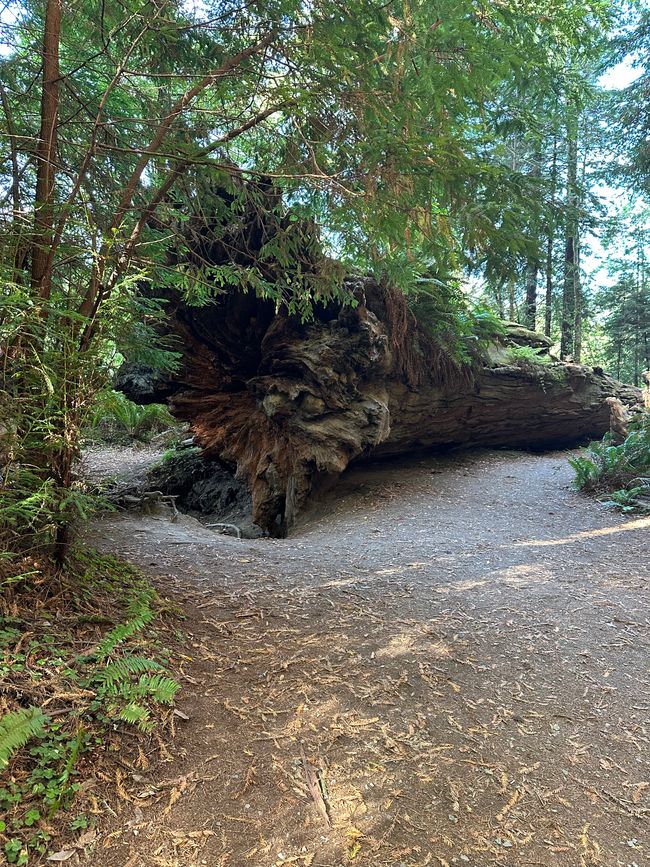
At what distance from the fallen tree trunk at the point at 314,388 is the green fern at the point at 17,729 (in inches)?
254

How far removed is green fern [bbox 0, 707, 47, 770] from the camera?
1.67m

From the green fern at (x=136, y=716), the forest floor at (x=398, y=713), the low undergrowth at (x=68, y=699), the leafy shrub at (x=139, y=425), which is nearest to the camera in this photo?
the low undergrowth at (x=68, y=699)

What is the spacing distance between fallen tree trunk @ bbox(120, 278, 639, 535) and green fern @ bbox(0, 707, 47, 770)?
21.2 feet

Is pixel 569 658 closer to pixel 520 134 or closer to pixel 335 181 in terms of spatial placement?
pixel 335 181

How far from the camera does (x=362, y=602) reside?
3.99 meters

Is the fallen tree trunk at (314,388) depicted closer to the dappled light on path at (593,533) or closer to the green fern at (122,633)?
the dappled light on path at (593,533)

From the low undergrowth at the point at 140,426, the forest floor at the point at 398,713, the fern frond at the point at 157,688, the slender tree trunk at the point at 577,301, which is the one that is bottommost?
the forest floor at the point at 398,713

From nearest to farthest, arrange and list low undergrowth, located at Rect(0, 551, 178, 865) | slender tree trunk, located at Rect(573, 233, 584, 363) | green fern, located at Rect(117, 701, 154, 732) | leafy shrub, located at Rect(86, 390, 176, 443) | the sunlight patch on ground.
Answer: low undergrowth, located at Rect(0, 551, 178, 865), green fern, located at Rect(117, 701, 154, 732), the sunlight patch on ground, leafy shrub, located at Rect(86, 390, 176, 443), slender tree trunk, located at Rect(573, 233, 584, 363)

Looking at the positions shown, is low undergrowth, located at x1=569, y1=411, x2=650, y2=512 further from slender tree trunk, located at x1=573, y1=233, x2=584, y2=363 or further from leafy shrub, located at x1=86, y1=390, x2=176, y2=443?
leafy shrub, located at x1=86, y1=390, x2=176, y2=443

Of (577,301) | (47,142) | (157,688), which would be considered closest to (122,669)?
(157,688)

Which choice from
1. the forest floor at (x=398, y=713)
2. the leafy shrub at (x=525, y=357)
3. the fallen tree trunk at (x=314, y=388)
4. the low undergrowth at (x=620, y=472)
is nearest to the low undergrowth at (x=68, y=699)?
the forest floor at (x=398, y=713)

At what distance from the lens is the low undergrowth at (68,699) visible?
64.4 inches

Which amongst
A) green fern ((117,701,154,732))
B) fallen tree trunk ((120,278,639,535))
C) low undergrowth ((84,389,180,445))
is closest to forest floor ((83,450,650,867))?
green fern ((117,701,154,732))

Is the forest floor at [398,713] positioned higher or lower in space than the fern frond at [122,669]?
lower
